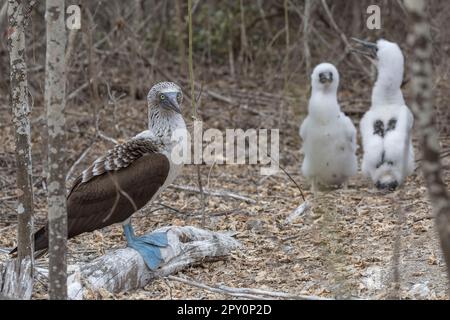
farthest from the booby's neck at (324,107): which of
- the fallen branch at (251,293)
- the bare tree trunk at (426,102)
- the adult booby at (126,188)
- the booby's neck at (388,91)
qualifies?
the bare tree trunk at (426,102)

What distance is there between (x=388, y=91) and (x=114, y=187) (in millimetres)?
3731

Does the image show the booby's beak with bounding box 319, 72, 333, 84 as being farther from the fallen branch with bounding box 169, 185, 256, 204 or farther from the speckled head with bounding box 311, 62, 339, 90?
the fallen branch with bounding box 169, 185, 256, 204

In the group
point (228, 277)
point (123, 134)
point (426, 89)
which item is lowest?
point (228, 277)

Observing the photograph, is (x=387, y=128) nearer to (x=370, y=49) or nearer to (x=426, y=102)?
(x=370, y=49)

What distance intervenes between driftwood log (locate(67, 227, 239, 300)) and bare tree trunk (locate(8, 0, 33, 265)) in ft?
1.23

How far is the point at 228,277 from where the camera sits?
5680mm

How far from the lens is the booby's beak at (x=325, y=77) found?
823 centimetres

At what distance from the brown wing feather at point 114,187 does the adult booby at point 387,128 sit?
272 centimetres

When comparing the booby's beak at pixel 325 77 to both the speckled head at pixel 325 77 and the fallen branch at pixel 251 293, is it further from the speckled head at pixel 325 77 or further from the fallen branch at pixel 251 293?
the fallen branch at pixel 251 293

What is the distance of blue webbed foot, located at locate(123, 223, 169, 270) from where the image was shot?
5.48 metres

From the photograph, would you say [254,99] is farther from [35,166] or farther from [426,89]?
[426,89]

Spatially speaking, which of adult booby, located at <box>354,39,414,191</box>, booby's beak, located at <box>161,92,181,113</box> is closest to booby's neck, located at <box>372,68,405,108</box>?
adult booby, located at <box>354,39,414,191</box>
